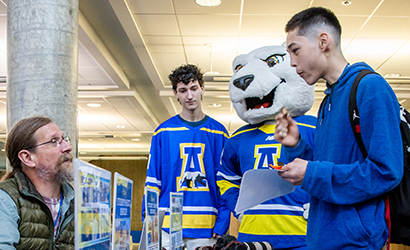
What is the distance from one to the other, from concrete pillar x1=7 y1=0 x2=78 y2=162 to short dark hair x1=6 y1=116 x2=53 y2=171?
732 millimetres

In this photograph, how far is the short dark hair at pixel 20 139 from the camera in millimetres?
1884

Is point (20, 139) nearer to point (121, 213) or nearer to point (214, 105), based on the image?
point (121, 213)

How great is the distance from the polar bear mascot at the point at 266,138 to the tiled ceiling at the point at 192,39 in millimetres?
3019

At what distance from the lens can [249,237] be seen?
2195mm

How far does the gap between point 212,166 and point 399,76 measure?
6.57 m

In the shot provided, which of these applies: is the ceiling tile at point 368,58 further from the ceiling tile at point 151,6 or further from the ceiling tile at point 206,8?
the ceiling tile at point 151,6

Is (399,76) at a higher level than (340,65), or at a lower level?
higher

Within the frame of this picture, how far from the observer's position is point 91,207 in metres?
1.20

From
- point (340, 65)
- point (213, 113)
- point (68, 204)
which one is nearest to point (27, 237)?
point (68, 204)

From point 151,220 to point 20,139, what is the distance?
0.73 m

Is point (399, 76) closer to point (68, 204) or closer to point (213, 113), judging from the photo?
point (213, 113)

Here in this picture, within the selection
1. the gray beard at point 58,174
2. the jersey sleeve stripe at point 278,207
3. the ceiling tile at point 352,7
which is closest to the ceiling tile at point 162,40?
the ceiling tile at point 352,7

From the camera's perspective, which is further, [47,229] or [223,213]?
[223,213]

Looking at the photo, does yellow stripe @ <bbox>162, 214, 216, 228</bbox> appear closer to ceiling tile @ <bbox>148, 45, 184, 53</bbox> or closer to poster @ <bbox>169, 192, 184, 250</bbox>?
poster @ <bbox>169, 192, 184, 250</bbox>
